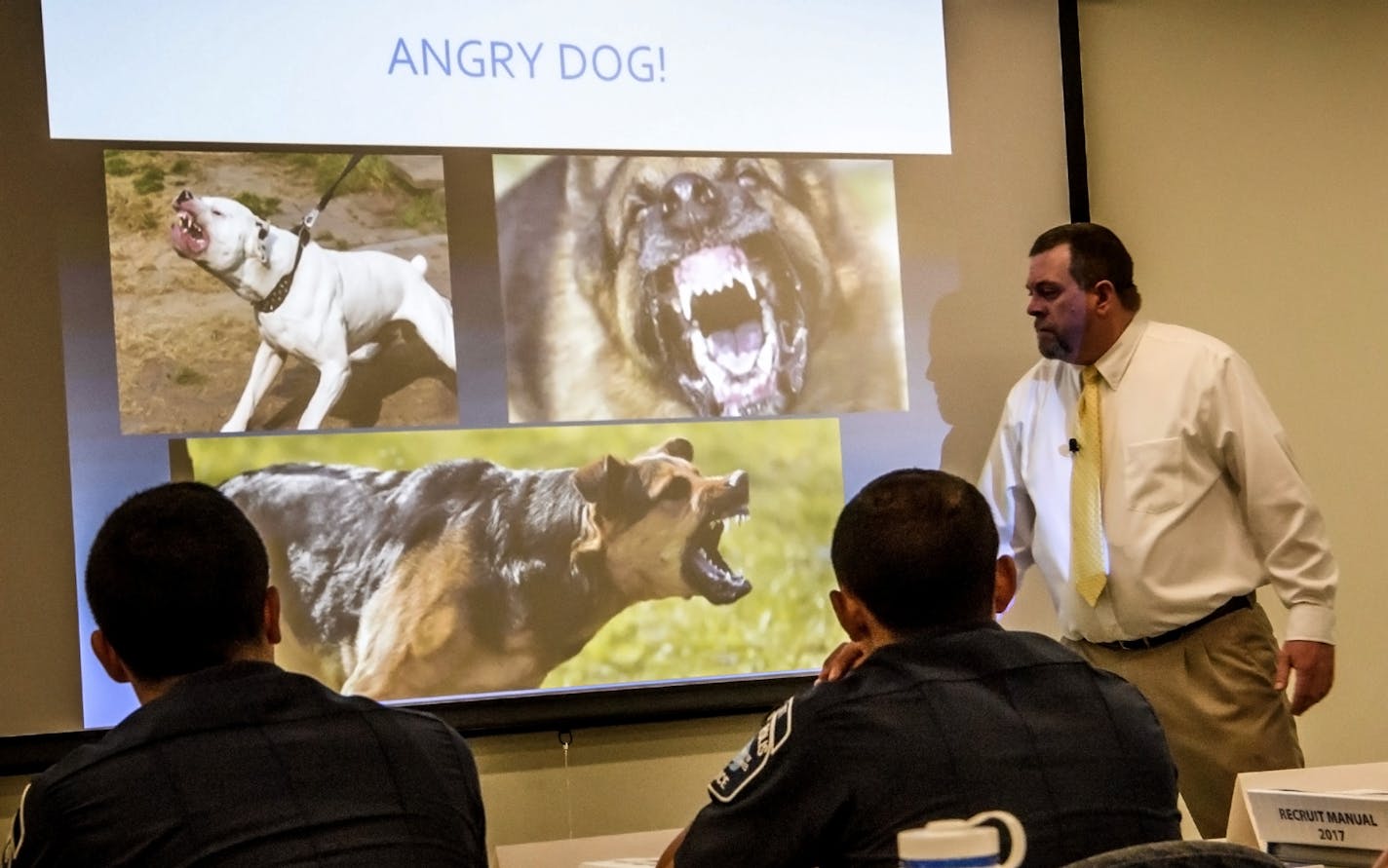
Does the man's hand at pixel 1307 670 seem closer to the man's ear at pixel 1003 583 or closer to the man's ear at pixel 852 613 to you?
the man's ear at pixel 1003 583

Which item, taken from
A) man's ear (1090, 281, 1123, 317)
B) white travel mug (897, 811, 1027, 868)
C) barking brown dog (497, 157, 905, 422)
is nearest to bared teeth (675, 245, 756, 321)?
barking brown dog (497, 157, 905, 422)


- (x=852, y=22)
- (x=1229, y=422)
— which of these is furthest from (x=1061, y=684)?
(x=852, y=22)

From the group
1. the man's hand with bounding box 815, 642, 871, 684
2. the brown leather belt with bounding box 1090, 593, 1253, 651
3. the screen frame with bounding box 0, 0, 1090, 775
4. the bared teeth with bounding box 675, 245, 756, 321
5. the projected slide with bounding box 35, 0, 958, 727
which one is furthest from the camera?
the bared teeth with bounding box 675, 245, 756, 321

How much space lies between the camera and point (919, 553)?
1674 mm

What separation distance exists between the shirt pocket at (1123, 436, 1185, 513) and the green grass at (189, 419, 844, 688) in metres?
0.66

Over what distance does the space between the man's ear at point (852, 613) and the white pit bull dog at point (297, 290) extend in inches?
61.3

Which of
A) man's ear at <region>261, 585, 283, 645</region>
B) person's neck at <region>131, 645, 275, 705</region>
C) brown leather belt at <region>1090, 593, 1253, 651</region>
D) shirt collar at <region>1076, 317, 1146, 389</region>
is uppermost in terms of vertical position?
shirt collar at <region>1076, 317, 1146, 389</region>

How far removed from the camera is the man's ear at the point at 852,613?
1710mm

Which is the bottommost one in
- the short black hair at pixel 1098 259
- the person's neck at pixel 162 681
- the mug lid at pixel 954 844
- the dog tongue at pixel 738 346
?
the mug lid at pixel 954 844

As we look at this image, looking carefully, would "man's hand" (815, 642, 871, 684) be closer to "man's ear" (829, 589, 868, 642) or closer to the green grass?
"man's ear" (829, 589, 868, 642)

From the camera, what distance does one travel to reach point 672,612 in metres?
3.18

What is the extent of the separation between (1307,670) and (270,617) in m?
2.14

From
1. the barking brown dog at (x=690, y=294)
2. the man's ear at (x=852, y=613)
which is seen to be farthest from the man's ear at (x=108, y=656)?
the barking brown dog at (x=690, y=294)

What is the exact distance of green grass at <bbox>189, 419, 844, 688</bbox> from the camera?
3096 millimetres
